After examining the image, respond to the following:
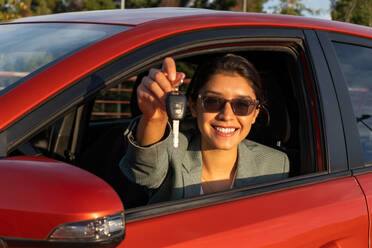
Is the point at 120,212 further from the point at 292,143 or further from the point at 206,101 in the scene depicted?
the point at 292,143

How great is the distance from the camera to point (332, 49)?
2143 millimetres

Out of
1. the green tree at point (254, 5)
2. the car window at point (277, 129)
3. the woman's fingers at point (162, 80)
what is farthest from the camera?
the green tree at point (254, 5)

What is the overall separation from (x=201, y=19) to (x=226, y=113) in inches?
14.5

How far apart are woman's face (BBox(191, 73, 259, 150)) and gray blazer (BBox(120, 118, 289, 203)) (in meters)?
0.09

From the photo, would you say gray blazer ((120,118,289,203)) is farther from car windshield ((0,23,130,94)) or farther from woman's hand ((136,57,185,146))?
car windshield ((0,23,130,94))

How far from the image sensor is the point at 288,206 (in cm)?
178

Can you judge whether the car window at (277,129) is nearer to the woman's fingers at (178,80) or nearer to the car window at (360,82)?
the car window at (360,82)

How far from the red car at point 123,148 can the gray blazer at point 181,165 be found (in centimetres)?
A: 14

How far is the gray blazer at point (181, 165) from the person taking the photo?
1.84m

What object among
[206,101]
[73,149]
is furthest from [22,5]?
[206,101]

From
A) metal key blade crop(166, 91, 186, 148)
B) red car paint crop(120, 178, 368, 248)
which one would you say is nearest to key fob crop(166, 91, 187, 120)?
metal key blade crop(166, 91, 186, 148)

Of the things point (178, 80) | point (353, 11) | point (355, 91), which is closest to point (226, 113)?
point (178, 80)

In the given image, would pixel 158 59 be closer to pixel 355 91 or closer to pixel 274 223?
pixel 274 223

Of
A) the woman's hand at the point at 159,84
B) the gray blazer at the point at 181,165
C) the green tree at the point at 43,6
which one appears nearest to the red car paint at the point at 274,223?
the gray blazer at the point at 181,165
